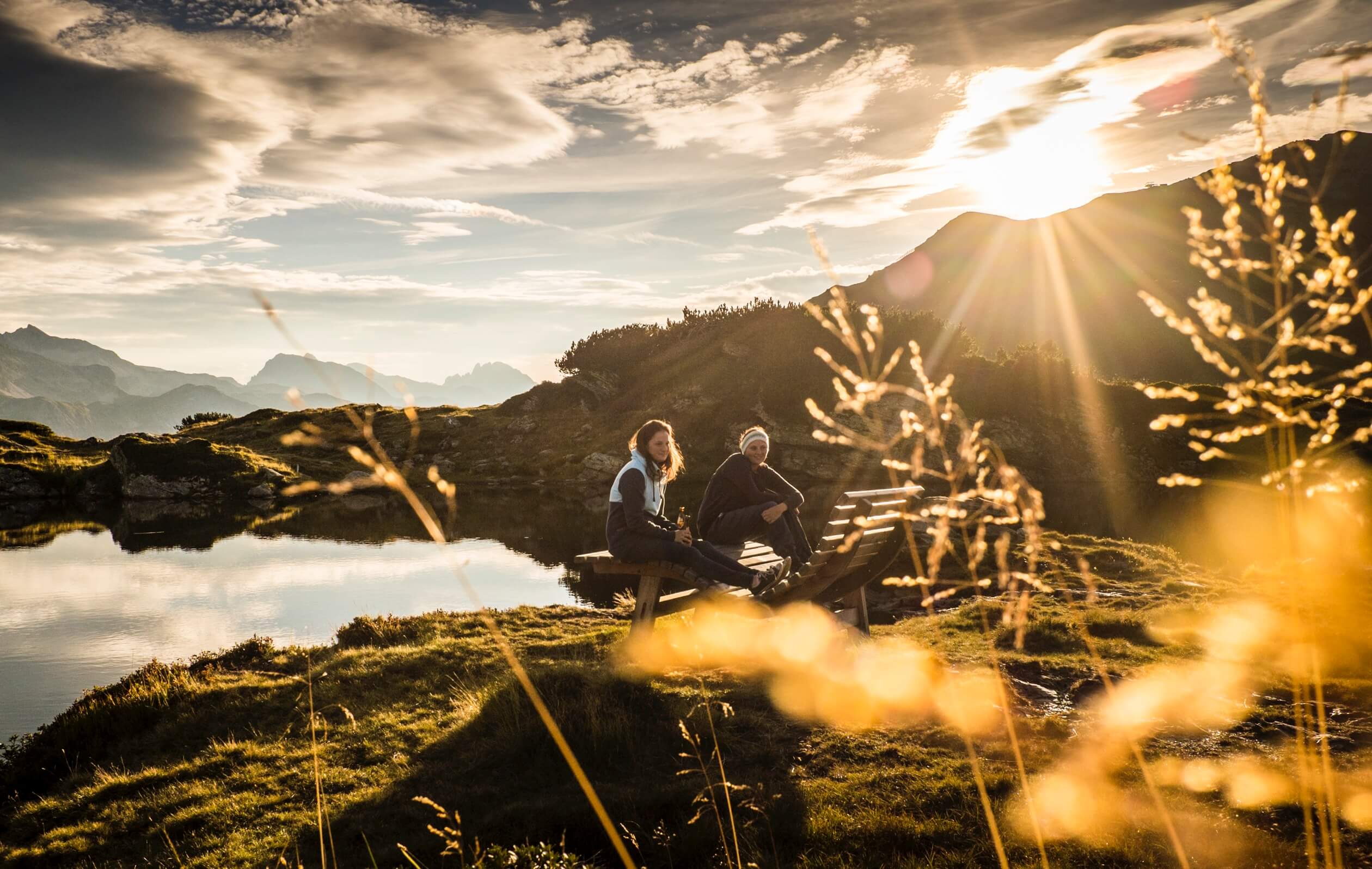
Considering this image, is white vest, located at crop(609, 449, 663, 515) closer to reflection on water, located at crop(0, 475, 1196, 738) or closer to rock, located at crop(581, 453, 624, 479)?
reflection on water, located at crop(0, 475, 1196, 738)

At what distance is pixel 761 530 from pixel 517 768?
4934 mm

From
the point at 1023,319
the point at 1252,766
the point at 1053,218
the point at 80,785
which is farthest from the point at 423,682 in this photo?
the point at 1053,218

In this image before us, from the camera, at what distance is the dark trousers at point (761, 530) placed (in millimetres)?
9938

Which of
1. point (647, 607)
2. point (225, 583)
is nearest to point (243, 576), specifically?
point (225, 583)

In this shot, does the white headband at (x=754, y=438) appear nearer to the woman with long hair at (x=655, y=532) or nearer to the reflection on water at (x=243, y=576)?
the woman with long hair at (x=655, y=532)

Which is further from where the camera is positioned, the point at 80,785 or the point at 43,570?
the point at 43,570

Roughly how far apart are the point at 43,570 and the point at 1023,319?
490 ft

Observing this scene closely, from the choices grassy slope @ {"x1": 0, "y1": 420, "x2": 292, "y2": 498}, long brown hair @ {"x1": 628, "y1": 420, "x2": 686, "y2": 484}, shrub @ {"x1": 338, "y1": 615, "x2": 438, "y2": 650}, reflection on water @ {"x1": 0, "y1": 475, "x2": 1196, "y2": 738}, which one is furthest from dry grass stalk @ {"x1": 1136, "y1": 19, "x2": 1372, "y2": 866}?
grassy slope @ {"x1": 0, "y1": 420, "x2": 292, "y2": 498}

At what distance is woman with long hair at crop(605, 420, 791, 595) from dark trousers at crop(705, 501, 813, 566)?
989 millimetres

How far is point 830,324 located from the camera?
8.52ft

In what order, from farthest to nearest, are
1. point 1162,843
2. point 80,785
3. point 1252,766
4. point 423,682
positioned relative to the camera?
point 423,682 → point 80,785 → point 1252,766 → point 1162,843

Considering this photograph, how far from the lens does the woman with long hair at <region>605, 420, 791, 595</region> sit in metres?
8.43

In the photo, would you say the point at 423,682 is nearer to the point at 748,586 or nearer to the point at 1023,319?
the point at 748,586

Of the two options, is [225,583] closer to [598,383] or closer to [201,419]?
[598,383]
